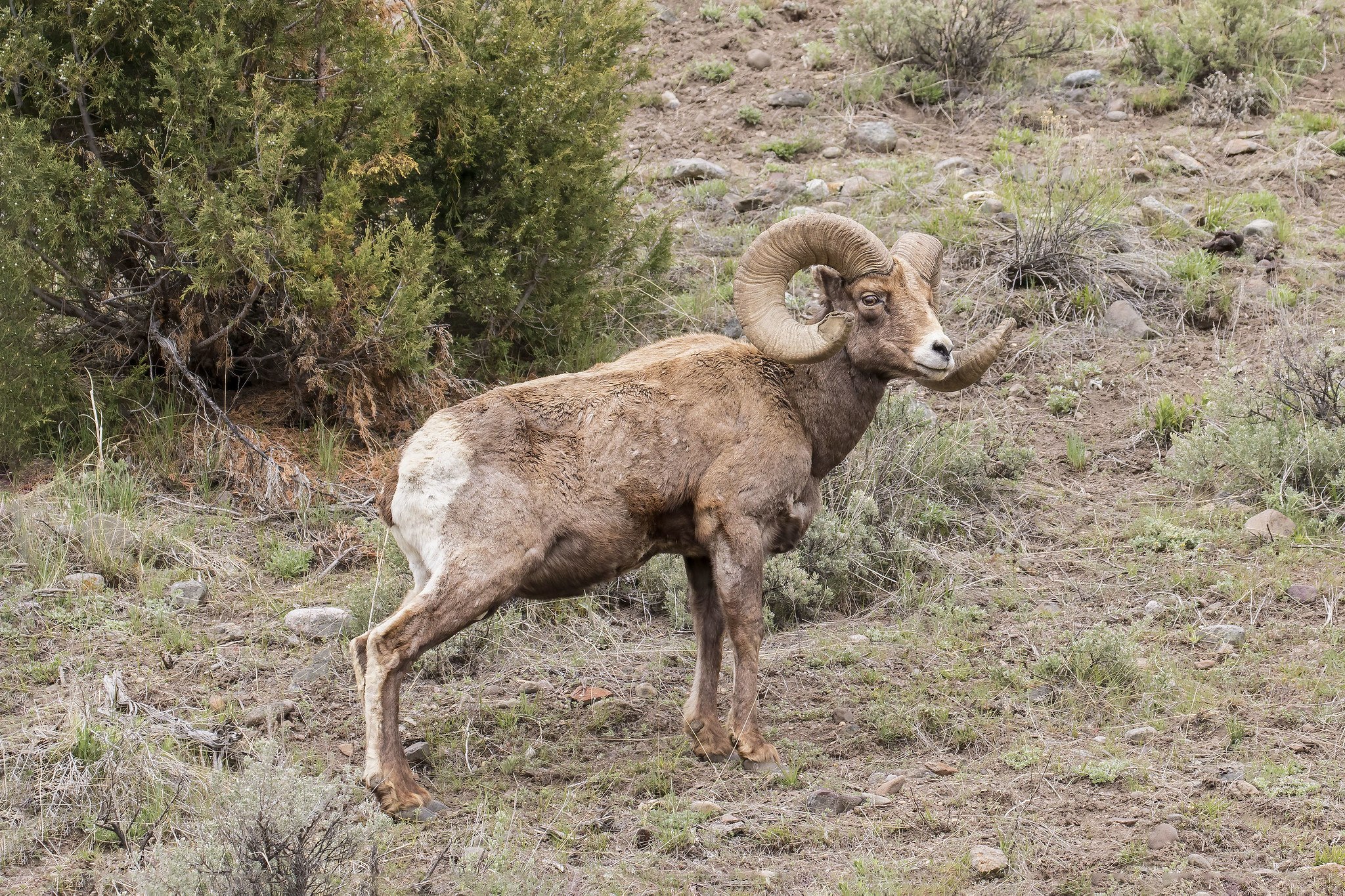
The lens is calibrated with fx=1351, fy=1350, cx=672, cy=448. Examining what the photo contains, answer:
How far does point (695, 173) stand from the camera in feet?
43.1

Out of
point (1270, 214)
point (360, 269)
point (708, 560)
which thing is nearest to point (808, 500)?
point (708, 560)

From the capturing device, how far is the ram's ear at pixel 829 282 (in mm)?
6559

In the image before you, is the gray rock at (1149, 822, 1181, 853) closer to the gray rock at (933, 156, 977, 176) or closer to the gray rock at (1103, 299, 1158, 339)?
the gray rock at (1103, 299, 1158, 339)

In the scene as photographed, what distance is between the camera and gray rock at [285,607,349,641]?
24.2 ft

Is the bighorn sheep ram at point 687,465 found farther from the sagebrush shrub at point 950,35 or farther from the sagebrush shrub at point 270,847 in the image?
the sagebrush shrub at point 950,35

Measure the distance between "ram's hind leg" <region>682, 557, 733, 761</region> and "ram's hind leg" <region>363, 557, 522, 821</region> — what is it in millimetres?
1281

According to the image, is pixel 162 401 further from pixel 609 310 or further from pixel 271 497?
pixel 609 310

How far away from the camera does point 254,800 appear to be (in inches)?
178

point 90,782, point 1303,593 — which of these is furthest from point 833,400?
point 90,782

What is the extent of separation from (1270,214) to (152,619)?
383 inches

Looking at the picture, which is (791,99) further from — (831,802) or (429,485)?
(831,802)

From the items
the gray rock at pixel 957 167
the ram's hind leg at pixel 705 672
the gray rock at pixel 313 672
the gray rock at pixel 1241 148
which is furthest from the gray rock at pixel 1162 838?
the gray rock at pixel 1241 148

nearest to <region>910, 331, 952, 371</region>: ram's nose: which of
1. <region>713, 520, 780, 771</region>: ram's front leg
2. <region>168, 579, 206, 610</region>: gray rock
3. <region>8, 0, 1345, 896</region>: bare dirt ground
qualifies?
<region>713, 520, 780, 771</region>: ram's front leg

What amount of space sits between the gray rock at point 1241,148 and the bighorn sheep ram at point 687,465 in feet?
25.0
